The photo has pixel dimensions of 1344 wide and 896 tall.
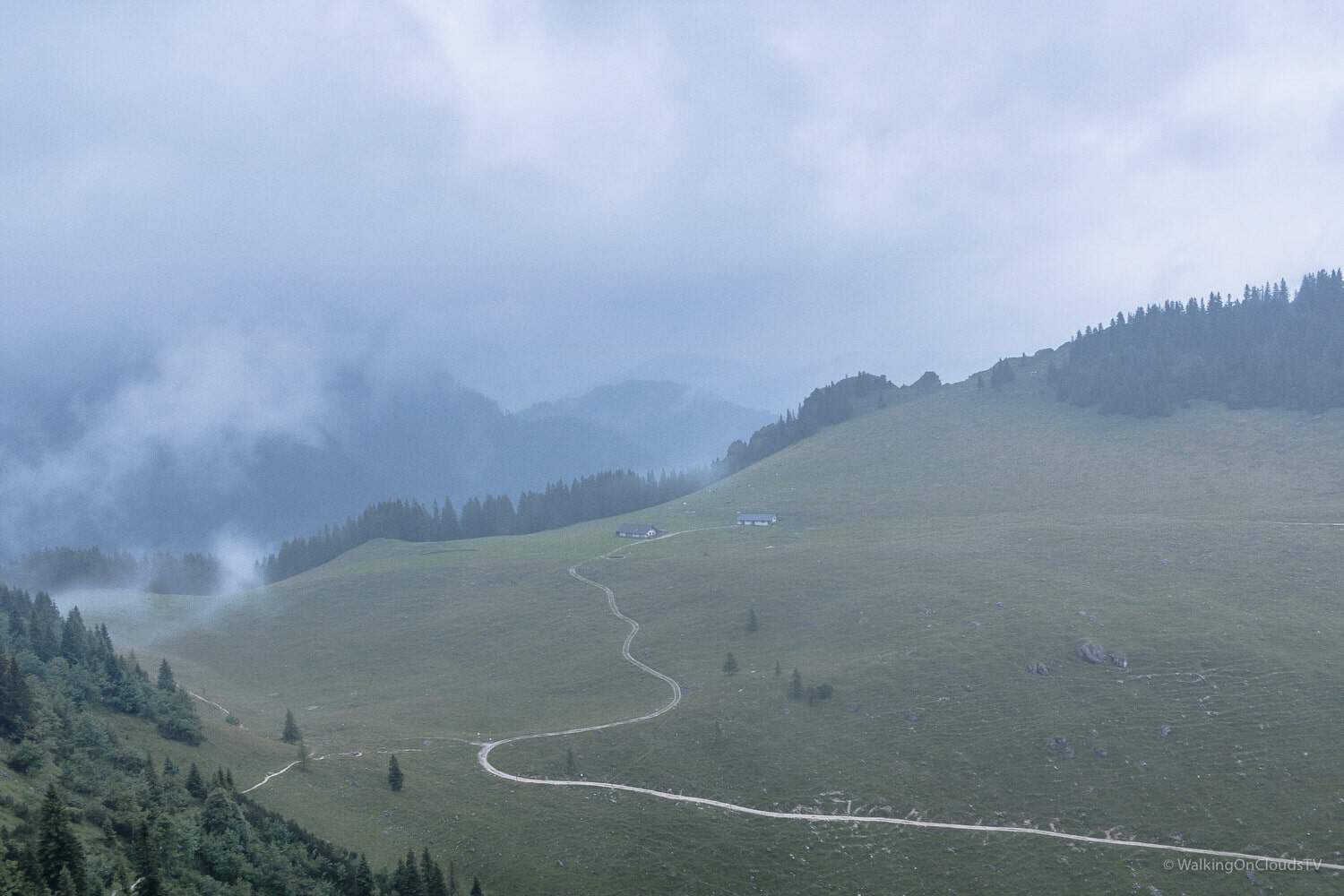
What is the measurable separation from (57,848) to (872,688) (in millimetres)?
70076

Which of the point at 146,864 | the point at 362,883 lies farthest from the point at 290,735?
the point at 146,864

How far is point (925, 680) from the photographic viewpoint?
87750 millimetres

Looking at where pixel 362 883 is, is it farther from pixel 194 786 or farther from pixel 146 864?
pixel 146 864

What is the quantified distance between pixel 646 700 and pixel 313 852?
153ft

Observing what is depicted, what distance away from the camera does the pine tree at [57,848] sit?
33.3 m

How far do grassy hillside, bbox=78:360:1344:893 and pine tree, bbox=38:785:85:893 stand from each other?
99.4 ft

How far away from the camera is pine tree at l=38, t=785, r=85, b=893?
33312 millimetres

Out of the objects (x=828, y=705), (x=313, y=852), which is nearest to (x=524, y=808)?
(x=313, y=852)

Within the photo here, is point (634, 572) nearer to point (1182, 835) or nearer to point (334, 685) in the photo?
point (334, 685)

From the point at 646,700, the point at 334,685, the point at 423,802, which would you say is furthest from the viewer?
the point at 334,685

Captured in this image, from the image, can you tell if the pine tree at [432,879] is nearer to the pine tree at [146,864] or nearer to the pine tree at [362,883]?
the pine tree at [362,883]

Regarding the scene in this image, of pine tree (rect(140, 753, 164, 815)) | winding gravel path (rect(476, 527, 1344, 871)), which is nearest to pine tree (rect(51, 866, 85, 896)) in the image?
pine tree (rect(140, 753, 164, 815))

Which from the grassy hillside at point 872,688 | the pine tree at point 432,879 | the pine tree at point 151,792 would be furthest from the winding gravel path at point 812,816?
the pine tree at point 151,792

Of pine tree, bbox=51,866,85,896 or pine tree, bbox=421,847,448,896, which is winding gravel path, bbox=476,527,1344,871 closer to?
pine tree, bbox=421,847,448,896
